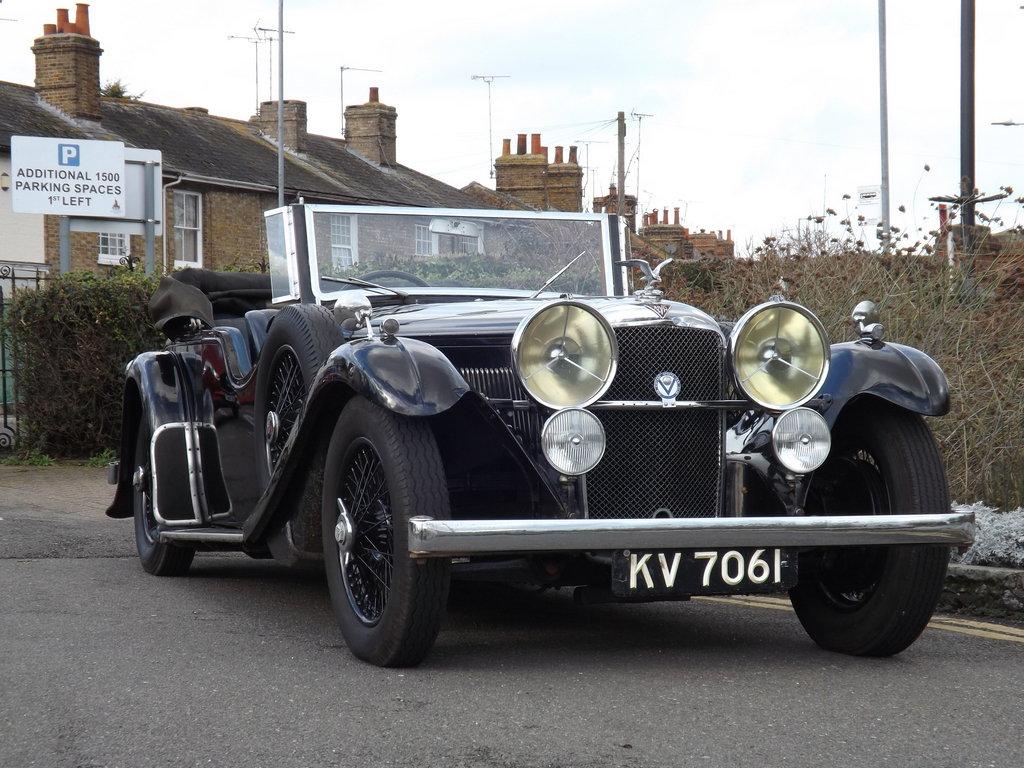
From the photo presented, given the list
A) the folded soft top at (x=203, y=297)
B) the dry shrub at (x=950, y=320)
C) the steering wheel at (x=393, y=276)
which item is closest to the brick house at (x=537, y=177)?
the dry shrub at (x=950, y=320)

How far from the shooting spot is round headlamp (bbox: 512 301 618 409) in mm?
4426

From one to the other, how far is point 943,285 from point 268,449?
4.87 meters

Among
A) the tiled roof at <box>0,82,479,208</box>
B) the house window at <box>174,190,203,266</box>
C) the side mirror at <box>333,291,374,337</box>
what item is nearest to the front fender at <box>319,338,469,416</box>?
the side mirror at <box>333,291,374,337</box>

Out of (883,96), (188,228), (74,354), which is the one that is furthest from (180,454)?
(188,228)

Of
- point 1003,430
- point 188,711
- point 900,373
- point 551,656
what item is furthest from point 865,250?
point 188,711

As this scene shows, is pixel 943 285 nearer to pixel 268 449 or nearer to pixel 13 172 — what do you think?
pixel 268 449

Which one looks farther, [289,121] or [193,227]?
[289,121]

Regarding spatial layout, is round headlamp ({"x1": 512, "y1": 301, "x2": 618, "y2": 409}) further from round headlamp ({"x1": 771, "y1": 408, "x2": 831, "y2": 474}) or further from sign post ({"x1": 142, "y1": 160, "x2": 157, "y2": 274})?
sign post ({"x1": 142, "y1": 160, "x2": 157, "y2": 274})

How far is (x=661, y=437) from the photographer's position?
183 inches

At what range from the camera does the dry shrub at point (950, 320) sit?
743 centimetres

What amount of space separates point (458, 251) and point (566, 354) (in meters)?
1.97

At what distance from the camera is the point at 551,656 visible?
4.80 m

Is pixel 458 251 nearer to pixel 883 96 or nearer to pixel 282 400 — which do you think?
pixel 282 400

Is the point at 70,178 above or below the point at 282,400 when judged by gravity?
above
